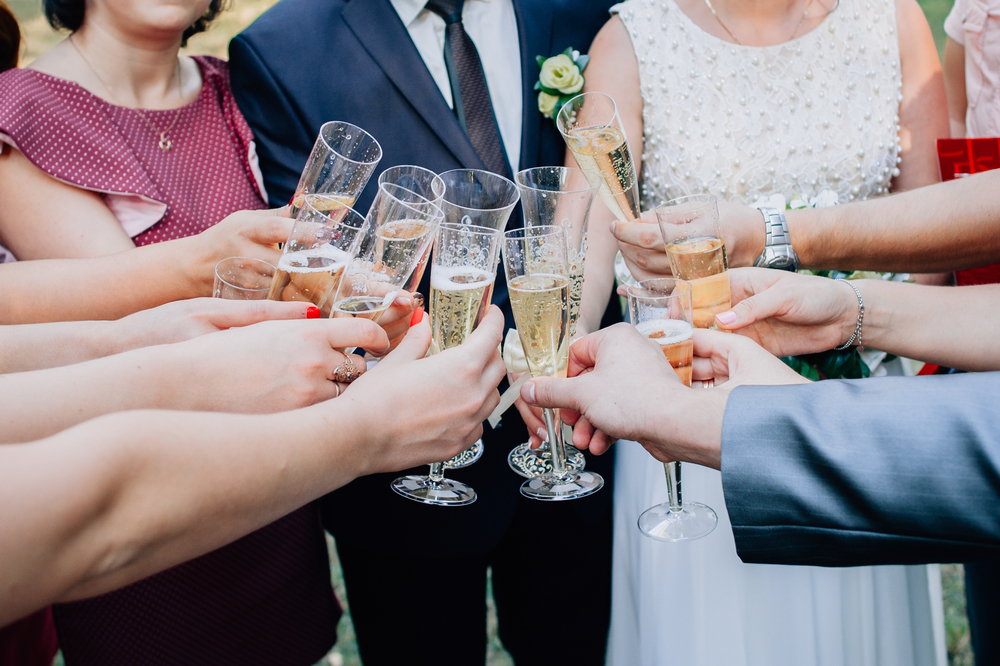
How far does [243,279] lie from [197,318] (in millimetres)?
200

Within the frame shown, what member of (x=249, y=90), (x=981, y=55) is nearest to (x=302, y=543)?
(x=249, y=90)

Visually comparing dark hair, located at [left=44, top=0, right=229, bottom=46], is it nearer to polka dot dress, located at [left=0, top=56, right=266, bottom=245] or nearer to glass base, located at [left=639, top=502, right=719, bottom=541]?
polka dot dress, located at [left=0, top=56, right=266, bottom=245]

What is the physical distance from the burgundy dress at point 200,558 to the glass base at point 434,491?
2.52 ft

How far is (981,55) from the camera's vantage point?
2.53 metres

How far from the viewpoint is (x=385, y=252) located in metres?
1.59

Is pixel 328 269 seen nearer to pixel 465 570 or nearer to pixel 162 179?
pixel 162 179

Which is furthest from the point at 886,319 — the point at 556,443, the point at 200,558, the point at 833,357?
the point at 200,558

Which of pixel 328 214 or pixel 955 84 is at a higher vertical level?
pixel 955 84

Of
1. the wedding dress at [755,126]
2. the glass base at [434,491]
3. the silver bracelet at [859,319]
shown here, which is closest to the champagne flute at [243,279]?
the glass base at [434,491]

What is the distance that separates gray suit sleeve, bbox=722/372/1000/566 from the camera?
4.03 ft

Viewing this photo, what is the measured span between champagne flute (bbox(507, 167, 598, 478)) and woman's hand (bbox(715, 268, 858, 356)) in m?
0.42

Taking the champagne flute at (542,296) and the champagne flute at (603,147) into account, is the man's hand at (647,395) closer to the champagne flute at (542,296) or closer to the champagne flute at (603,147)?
the champagne flute at (542,296)

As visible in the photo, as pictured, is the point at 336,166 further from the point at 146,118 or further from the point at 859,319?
the point at 859,319

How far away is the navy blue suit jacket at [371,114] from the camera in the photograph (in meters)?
2.40
